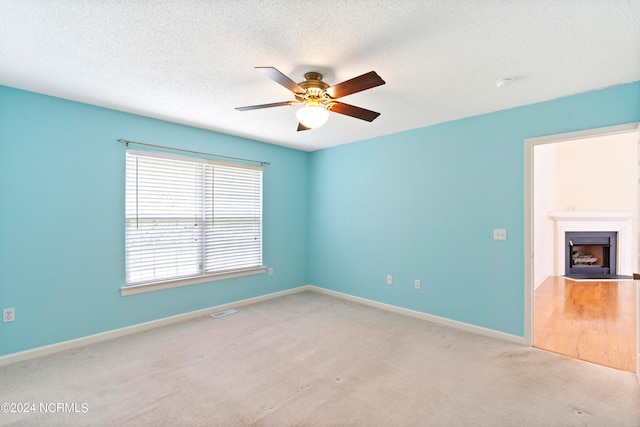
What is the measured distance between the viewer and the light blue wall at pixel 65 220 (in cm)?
265

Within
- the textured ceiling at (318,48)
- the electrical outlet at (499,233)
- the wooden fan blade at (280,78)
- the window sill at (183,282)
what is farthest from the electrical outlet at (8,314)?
the electrical outlet at (499,233)

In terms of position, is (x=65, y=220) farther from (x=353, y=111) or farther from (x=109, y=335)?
(x=353, y=111)

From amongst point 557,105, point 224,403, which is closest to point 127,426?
point 224,403

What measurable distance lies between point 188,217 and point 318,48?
273cm

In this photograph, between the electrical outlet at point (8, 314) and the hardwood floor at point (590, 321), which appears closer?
the electrical outlet at point (8, 314)

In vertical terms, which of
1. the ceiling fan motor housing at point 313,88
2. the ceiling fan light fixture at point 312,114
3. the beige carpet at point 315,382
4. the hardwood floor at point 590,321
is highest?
the ceiling fan motor housing at point 313,88

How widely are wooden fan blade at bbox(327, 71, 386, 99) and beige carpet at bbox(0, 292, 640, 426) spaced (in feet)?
7.20

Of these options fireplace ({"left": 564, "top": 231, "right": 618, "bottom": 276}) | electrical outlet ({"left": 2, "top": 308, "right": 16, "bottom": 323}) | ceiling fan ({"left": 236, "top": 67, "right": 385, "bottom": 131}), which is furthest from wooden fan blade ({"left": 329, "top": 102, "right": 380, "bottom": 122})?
fireplace ({"left": 564, "top": 231, "right": 618, "bottom": 276})

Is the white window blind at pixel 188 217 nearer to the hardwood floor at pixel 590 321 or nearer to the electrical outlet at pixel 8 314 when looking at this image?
the electrical outlet at pixel 8 314

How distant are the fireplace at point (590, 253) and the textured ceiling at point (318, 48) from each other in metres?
4.76

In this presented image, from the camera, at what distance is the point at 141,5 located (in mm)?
1601

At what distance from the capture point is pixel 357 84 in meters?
1.98

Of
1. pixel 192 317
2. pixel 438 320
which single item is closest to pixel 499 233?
pixel 438 320

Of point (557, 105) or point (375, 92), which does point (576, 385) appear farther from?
point (375, 92)
